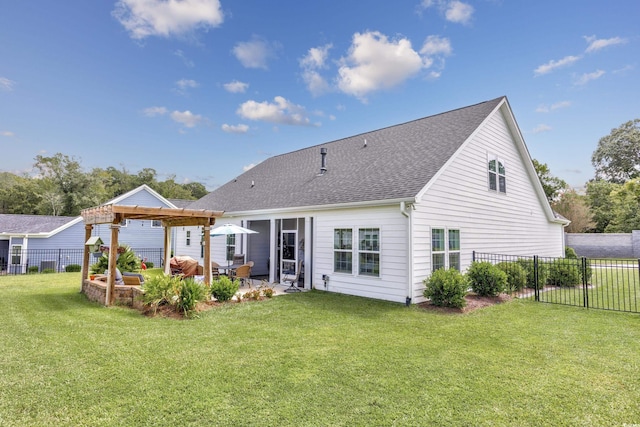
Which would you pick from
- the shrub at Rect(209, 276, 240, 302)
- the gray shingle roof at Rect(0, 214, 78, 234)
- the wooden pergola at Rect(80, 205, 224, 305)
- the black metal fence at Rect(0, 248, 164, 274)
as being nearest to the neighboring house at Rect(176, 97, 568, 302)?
the shrub at Rect(209, 276, 240, 302)

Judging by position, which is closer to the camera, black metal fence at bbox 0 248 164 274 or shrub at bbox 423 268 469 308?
shrub at bbox 423 268 469 308

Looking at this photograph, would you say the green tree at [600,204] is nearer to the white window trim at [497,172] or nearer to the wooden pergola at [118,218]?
the white window trim at [497,172]

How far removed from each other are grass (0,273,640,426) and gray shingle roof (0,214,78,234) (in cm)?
1726

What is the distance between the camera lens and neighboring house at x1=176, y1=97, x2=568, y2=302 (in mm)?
8805

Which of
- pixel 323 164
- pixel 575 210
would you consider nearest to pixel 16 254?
pixel 323 164

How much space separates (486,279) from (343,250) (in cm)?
411

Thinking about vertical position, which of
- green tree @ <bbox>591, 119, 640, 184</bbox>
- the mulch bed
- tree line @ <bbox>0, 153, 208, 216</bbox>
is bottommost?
the mulch bed

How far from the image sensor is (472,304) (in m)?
8.42

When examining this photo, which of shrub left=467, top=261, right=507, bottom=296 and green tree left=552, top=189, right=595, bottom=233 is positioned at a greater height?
green tree left=552, top=189, right=595, bottom=233

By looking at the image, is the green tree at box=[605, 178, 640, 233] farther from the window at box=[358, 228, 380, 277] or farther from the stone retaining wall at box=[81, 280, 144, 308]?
the stone retaining wall at box=[81, 280, 144, 308]

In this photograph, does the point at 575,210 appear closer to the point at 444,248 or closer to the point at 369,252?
the point at 444,248

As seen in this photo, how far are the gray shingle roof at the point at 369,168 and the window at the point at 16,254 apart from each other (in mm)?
13072

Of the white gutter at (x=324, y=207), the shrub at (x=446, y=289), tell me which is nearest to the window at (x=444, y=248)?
the shrub at (x=446, y=289)

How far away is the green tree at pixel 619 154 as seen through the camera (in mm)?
43625
